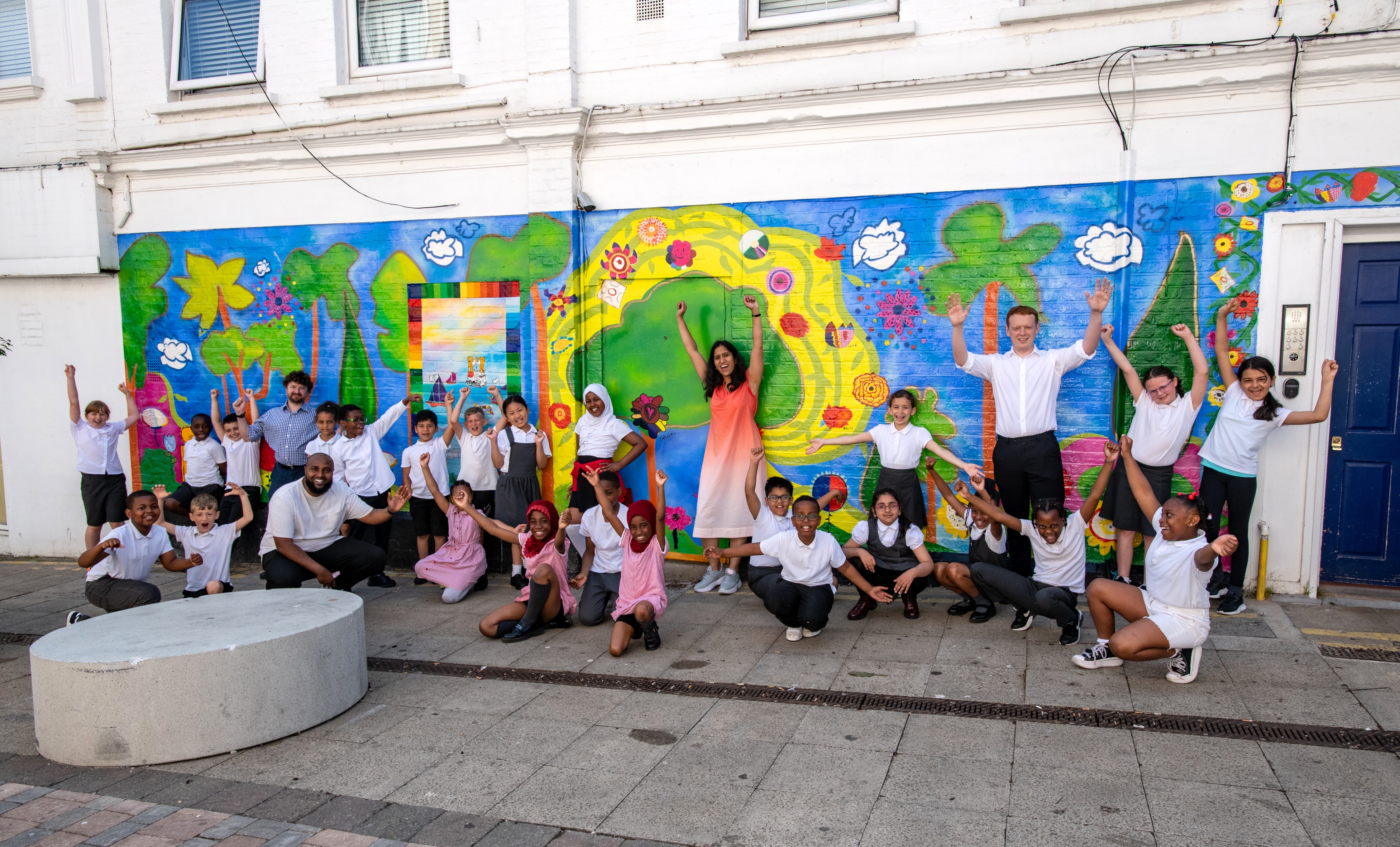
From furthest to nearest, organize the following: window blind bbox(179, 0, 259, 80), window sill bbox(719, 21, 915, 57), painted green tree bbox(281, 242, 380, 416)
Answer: window blind bbox(179, 0, 259, 80)
painted green tree bbox(281, 242, 380, 416)
window sill bbox(719, 21, 915, 57)

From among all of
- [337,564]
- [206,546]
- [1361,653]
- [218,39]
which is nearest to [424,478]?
[337,564]

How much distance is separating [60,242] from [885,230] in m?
8.76

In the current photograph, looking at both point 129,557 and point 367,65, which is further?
point 367,65

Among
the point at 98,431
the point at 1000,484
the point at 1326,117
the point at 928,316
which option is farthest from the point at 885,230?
the point at 98,431

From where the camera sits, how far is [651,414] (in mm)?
7980

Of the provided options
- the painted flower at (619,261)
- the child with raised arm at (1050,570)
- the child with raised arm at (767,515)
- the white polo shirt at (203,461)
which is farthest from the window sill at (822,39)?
the white polo shirt at (203,461)

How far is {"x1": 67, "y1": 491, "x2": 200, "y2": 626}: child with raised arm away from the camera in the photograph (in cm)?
625

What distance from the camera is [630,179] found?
25.9 ft

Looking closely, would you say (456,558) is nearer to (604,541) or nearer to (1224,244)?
(604,541)

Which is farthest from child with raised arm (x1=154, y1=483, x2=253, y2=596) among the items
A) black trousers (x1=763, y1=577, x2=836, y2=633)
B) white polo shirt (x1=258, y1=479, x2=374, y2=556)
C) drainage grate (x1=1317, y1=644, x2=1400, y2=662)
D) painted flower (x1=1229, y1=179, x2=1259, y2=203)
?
painted flower (x1=1229, y1=179, x2=1259, y2=203)

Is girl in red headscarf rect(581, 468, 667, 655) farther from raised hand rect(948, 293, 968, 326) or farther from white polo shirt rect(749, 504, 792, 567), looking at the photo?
raised hand rect(948, 293, 968, 326)

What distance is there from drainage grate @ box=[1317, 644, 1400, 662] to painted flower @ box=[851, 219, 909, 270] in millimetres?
3941

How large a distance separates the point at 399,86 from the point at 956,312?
567 centimetres

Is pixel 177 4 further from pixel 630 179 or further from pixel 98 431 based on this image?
pixel 630 179
